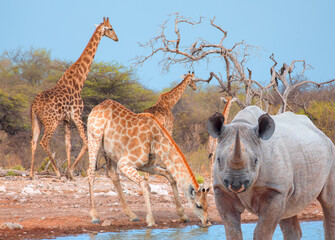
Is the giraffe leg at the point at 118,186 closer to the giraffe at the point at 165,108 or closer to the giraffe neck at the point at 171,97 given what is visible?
the giraffe at the point at 165,108

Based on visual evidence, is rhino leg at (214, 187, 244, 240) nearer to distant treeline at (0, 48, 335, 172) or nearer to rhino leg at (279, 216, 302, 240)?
rhino leg at (279, 216, 302, 240)

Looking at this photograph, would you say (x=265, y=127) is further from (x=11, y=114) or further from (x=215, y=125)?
(x=11, y=114)

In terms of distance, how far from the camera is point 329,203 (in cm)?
363

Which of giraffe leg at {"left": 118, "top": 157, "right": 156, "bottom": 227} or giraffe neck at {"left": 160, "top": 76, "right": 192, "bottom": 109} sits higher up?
giraffe neck at {"left": 160, "top": 76, "right": 192, "bottom": 109}

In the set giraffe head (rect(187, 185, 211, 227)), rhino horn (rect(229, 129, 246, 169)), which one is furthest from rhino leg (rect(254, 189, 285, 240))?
giraffe head (rect(187, 185, 211, 227))

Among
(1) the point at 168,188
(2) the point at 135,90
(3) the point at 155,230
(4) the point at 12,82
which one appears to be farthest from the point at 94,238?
(4) the point at 12,82

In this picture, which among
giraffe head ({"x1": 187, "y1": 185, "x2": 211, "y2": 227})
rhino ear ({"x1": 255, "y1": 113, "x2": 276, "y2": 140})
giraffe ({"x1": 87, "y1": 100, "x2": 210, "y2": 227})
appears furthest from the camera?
giraffe ({"x1": 87, "y1": 100, "x2": 210, "y2": 227})

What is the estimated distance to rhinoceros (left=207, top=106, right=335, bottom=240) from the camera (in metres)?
2.56

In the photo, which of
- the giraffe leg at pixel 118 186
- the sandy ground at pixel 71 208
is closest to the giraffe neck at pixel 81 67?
the sandy ground at pixel 71 208

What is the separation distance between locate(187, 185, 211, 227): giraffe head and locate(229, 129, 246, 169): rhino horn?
14.7 feet

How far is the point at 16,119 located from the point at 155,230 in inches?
585

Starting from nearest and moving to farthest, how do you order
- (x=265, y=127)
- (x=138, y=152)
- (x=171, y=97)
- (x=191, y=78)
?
(x=265, y=127)
(x=138, y=152)
(x=171, y=97)
(x=191, y=78)

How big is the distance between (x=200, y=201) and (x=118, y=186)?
60.9 inches

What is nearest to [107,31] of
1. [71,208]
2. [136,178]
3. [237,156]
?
[71,208]
